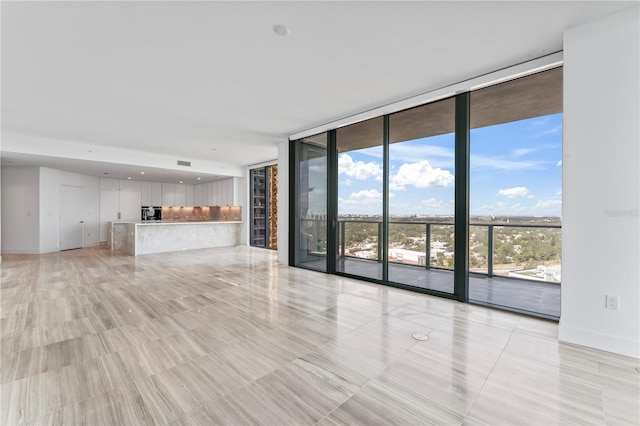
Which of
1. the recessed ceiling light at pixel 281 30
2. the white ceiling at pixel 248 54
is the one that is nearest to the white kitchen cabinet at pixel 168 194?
the white ceiling at pixel 248 54

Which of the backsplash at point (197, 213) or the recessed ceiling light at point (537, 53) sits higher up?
the recessed ceiling light at point (537, 53)

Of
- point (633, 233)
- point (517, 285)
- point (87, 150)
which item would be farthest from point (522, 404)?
point (87, 150)

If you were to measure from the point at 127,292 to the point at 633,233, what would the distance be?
6.08 m

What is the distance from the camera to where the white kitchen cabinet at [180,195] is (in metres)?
12.2

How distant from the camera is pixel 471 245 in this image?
4.96 meters

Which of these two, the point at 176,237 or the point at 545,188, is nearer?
the point at 545,188

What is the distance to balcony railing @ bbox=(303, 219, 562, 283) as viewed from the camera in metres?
4.44

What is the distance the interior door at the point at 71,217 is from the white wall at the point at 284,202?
7.77 meters

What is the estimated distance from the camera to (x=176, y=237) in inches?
351

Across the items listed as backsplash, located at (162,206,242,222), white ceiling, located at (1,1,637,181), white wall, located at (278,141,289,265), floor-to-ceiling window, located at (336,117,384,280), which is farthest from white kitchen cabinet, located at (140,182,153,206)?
floor-to-ceiling window, located at (336,117,384,280)

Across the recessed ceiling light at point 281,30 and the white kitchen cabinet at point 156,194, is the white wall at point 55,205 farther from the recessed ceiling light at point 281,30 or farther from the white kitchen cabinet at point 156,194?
the recessed ceiling light at point 281,30

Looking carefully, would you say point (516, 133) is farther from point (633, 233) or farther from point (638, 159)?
point (633, 233)

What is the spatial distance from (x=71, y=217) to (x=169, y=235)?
145 inches

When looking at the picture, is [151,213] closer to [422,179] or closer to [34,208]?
[34,208]
